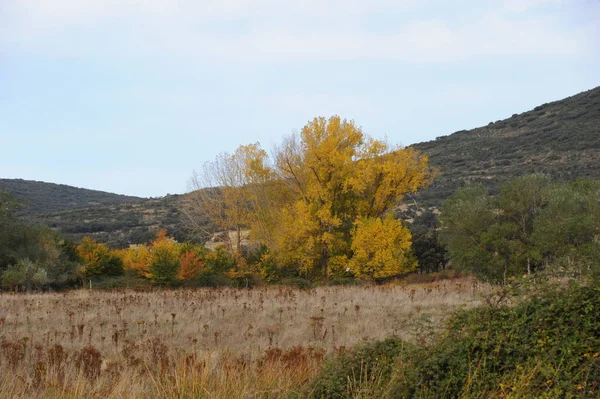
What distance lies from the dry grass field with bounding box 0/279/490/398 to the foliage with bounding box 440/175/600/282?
8.02 metres

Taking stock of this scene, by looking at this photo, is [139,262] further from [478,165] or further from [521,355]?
[478,165]

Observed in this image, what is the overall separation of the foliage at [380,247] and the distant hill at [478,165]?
23371mm

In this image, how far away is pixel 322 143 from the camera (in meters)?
32.9

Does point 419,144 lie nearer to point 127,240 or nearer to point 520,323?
point 127,240

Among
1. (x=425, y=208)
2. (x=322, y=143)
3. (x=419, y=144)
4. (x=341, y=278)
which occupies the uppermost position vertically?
(x=419, y=144)

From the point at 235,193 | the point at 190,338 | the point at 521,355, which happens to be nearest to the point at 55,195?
the point at 235,193

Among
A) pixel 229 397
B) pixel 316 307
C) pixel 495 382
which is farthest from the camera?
pixel 316 307

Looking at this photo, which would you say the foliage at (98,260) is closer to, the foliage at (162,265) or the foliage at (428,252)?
the foliage at (162,265)

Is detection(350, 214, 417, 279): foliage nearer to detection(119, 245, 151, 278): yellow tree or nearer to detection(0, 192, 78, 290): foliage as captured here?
detection(119, 245, 151, 278): yellow tree

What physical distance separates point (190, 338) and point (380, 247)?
21.7 meters

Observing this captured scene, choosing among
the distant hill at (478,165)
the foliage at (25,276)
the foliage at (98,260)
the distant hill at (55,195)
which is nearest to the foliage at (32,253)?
the foliage at (25,276)

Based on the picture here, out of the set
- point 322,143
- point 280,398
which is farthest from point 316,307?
point 322,143

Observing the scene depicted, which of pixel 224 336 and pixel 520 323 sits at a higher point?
pixel 520 323

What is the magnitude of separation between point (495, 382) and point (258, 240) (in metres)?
33.7
